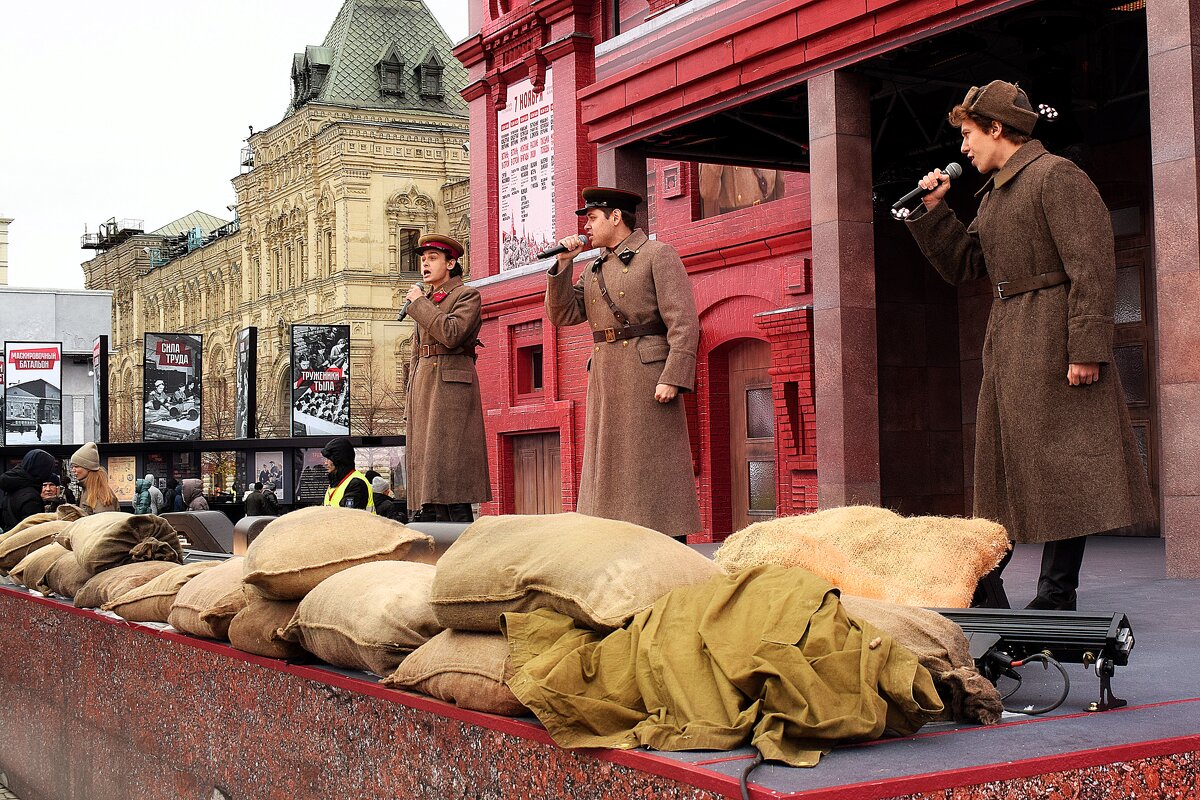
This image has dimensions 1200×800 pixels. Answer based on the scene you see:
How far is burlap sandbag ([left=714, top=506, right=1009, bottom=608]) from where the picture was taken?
4.78 m

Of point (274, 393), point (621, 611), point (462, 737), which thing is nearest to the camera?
point (621, 611)

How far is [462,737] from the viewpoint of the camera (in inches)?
144

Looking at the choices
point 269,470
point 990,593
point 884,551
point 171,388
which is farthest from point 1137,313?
point 171,388

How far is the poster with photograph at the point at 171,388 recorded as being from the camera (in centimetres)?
3322

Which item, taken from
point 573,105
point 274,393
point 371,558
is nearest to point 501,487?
point 573,105

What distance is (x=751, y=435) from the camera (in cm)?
1805

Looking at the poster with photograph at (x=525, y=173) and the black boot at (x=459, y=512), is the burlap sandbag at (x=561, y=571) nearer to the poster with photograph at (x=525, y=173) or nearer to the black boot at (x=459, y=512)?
the black boot at (x=459, y=512)

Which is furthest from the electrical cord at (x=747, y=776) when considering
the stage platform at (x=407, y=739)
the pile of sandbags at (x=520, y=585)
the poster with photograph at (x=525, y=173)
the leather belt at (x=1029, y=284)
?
the poster with photograph at (x=525, y=173)

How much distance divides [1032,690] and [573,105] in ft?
61.7

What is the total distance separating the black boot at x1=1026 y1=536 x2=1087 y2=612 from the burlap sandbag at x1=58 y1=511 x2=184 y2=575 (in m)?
4.52

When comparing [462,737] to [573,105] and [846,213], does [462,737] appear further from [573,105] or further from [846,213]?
[573,105]

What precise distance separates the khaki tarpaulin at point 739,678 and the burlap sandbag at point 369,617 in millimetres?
1052

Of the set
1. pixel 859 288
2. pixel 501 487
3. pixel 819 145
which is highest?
pixel 819 145

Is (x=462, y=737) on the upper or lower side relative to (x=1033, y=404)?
lower
